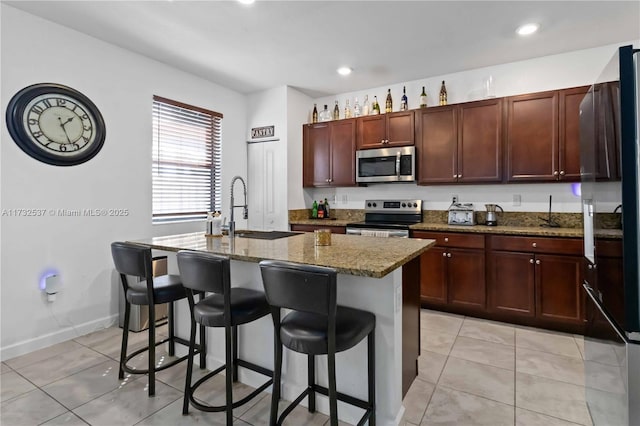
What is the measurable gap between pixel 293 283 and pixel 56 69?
3.05 meters

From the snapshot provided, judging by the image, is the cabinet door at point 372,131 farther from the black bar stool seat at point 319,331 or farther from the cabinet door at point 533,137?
the black bar stool seat at point 319,331

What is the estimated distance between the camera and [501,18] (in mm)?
2711

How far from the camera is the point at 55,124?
109 inches

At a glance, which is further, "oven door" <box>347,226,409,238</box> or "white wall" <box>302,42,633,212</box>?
"oven door" <box>347,226,409,238</box>

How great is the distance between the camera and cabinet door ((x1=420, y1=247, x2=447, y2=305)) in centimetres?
346

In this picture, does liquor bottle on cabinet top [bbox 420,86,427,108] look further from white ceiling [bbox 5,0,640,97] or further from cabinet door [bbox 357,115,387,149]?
cabinet door [bbox 357,115,387,149]

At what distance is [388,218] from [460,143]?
1290 millimetres

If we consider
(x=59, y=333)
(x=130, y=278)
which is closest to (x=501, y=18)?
(x=130, y=278)

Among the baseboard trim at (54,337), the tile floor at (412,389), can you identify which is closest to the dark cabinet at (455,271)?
the tile floor at (412,389)

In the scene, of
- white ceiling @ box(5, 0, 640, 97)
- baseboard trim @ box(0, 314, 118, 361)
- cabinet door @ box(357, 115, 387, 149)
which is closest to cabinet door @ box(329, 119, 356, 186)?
cabinet door @ box(357, 115, 387, 149)

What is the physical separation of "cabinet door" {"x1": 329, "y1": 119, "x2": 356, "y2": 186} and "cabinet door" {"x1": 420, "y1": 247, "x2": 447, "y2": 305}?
145cm

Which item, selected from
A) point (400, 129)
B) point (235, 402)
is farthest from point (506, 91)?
point (235, 402)

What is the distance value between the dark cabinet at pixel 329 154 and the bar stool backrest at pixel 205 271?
2.98 meters

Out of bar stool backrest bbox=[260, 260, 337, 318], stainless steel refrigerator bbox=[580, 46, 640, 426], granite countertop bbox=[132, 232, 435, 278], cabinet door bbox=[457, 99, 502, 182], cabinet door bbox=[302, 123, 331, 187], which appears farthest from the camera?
cabinet door bbox=[302, 123, 331, 187]
